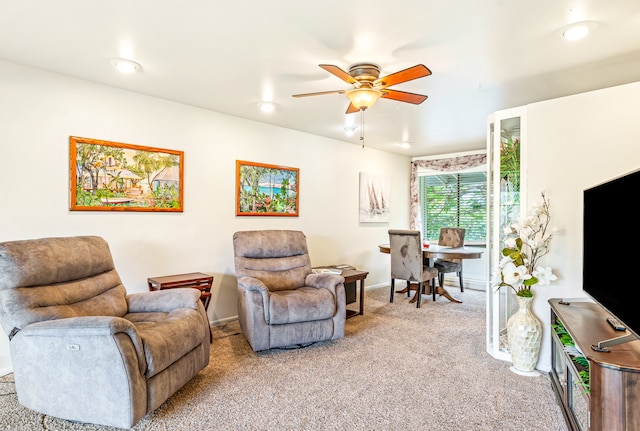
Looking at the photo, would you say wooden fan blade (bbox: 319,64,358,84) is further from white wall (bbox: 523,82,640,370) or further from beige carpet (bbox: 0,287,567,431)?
beige carpet (bbox: 0,287,567,431)

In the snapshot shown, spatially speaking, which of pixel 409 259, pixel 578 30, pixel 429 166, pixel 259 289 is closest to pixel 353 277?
pixel 409 259

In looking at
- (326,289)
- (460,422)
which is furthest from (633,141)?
(326,289)

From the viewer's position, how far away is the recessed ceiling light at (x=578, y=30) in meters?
2.06

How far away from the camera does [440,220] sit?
643cm

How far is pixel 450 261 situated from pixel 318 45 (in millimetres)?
3848

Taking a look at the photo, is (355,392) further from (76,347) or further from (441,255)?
(441,255)

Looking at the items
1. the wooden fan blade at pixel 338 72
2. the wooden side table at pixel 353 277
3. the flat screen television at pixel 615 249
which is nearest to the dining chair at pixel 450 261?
the wooden side table at pixel 353 277

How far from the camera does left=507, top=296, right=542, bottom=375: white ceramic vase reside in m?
2.64

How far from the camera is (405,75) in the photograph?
2322 millimetres

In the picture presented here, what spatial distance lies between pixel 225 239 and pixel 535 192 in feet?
9.92

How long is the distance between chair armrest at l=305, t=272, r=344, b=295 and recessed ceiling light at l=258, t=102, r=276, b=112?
179 cm

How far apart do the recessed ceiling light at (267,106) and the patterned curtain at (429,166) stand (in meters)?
3.62

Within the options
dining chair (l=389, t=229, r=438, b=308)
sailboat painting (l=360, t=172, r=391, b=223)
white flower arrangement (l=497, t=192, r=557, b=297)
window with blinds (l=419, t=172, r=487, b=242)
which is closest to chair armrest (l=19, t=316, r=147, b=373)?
white flower arrangement (l=497, t=192, r=557, b=297)

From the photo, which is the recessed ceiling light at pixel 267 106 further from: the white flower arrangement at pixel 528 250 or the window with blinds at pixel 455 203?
the window with blinds at pixel 455 203
